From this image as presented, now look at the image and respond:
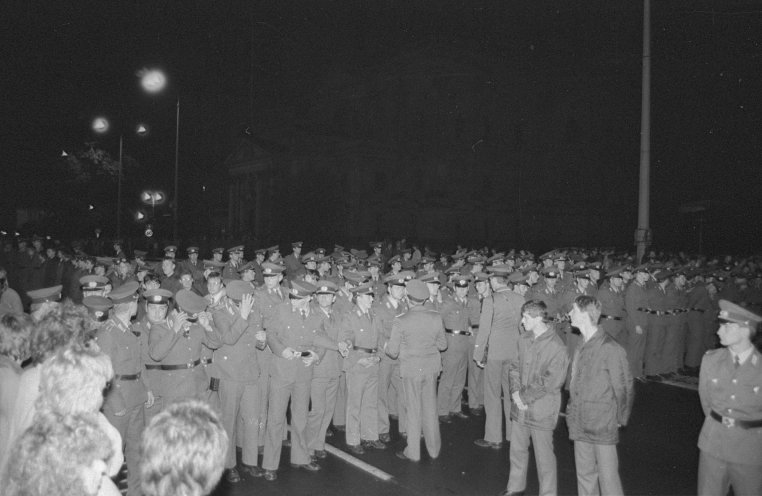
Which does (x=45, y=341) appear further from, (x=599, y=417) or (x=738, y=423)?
(x=738, y=423)

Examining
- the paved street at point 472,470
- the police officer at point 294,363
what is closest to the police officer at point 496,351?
the paved street at point 472,470

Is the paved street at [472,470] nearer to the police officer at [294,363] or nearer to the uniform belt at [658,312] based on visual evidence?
the police officer at [294,363]

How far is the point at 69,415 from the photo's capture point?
273 centimetres

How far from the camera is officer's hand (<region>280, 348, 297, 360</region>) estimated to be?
272 inches

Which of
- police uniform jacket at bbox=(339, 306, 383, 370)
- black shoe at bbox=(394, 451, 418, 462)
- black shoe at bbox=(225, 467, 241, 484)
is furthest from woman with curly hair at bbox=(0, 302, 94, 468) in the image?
black shoe at bbox=(394, 451, 418, 462)

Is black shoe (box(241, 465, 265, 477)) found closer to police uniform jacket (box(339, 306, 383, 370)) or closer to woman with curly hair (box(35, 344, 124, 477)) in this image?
police uniform jacket (box(339, 306, 383, 370))

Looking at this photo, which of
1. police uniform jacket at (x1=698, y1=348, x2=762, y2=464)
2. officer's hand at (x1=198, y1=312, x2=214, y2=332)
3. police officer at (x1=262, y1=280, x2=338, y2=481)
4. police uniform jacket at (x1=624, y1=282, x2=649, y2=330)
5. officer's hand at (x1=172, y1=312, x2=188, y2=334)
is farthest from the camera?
police uniform jacket at (x1=624, y1=282, x2=649, y2=330)

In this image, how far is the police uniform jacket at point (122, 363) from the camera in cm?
559

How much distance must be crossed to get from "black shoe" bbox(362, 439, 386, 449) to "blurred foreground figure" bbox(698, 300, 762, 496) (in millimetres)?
4035

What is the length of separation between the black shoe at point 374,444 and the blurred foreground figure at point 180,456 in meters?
5.58

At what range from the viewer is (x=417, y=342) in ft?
23.9

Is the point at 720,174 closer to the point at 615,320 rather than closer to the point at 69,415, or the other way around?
the point at 615,320

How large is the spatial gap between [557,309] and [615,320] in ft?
3.91

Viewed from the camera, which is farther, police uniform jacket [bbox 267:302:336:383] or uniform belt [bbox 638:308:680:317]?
uniform belt [bbox 638:308:680:317]
